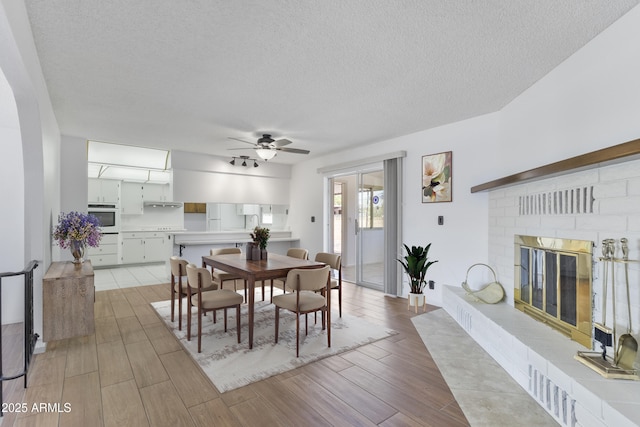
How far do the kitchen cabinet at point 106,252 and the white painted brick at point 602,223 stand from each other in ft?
27.3

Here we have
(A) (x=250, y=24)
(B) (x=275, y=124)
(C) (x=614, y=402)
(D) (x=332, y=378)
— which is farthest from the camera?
(B) (x=275, y=124)

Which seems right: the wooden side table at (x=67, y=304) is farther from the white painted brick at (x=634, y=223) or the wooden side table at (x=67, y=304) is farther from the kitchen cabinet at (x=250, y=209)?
the kitchen cabinet at (x=250, y=209)

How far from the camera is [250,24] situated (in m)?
2.05

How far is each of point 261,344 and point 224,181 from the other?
13.8ft

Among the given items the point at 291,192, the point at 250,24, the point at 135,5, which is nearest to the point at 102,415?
the point at 135,5

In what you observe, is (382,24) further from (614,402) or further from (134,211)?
(134,211)

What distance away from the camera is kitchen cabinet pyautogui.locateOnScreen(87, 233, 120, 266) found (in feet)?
23.0

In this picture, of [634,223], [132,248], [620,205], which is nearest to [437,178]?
[620,205]

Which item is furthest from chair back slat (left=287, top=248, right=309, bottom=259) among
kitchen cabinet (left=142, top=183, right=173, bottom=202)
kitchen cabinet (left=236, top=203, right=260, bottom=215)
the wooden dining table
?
kitchen cabinet (left=142, top=183, right=173, bottom=202)

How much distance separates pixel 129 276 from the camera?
20.7 ft

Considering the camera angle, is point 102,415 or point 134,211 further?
point 134,211

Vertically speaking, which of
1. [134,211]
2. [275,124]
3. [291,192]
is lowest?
[134,211]

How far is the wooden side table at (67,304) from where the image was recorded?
2820 mm

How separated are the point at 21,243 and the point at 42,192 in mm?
1362
